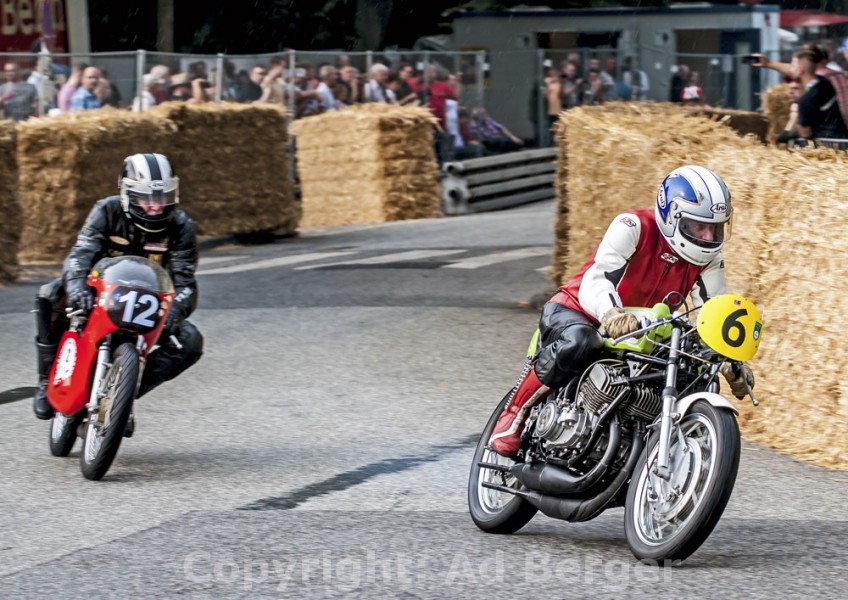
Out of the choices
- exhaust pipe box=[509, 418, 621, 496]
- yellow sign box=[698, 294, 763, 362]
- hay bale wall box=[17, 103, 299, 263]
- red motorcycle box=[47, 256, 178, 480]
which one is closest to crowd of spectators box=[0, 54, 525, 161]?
hay bale wall box=[17, 103, 299, 263]

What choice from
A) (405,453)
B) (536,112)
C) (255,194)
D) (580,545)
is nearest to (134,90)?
(255,194)

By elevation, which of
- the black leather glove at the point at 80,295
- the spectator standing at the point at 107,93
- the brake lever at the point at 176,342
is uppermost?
the spectator standing at the point at 107,93

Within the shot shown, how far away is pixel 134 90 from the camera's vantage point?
20.2 meters

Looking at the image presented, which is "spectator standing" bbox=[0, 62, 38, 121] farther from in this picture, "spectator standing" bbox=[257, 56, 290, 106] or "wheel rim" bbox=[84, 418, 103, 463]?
"wheel rim" bbox=[84, 418, 103, 463]

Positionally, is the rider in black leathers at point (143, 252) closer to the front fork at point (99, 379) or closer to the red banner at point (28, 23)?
the front fork at point (99, 379)

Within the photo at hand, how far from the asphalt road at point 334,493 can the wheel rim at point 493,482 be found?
0.49 ft

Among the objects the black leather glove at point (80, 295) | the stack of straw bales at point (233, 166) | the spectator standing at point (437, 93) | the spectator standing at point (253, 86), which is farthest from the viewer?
the spectator standing at point (437, 93)

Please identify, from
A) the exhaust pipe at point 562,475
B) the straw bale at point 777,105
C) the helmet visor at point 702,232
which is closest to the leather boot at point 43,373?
the exhaust pipe at point 562,475

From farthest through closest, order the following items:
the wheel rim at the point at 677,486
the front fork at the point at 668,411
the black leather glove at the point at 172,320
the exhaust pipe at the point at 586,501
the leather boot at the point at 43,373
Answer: the leather boot at the point at 43,373
the black leather glove at the point at 172,320
the exhaust pipe at the point at 586,501
the front fork at the point at 668,411
the wheel rim at the point at 677,486

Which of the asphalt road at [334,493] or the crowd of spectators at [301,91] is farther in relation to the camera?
the crowd of spectators at [301,91]

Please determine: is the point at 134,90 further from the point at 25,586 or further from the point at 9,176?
the point at 25,586

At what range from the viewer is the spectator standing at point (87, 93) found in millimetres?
19375

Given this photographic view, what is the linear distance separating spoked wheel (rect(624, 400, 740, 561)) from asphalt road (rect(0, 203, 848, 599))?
136 millimetres

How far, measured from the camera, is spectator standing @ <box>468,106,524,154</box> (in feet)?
87.2
